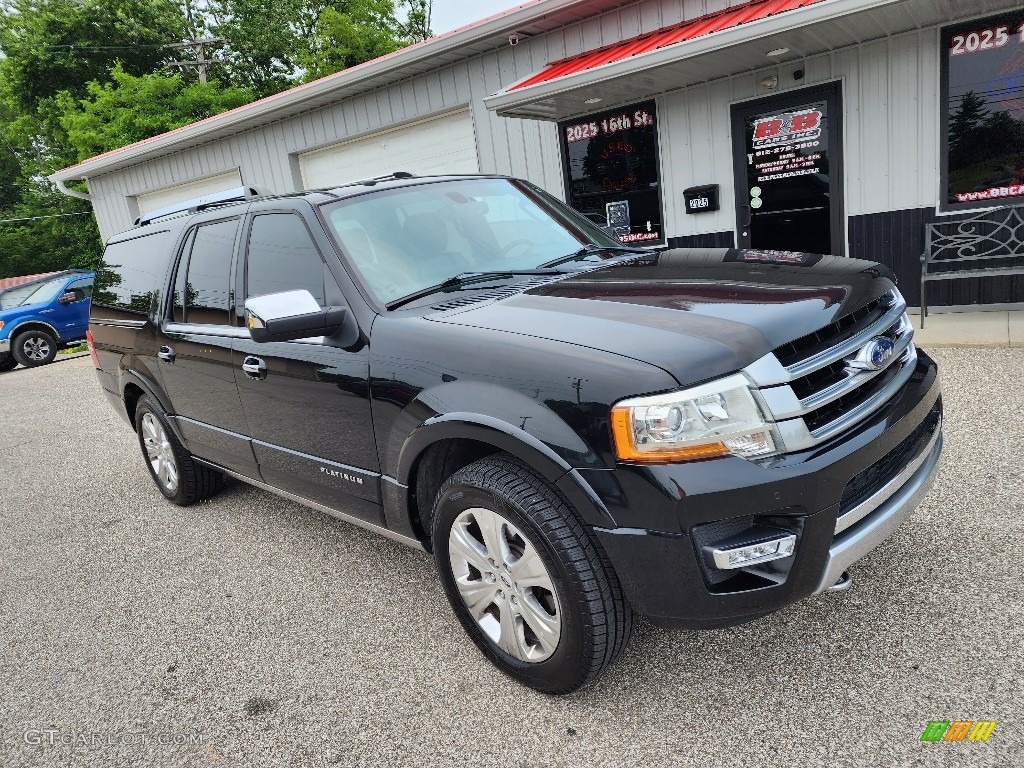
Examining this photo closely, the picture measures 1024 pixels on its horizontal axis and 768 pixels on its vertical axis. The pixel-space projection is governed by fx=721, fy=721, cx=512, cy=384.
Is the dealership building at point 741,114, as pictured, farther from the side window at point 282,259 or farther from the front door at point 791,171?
the side window at point 282,259

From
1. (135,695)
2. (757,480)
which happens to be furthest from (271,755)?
(757,480)

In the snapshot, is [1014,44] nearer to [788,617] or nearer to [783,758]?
[788,617]

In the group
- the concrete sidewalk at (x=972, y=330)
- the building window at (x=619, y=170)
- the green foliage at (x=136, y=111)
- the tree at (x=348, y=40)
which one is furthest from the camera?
the tree at (x=348, y=40)

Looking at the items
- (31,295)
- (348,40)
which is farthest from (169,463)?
(348,40)

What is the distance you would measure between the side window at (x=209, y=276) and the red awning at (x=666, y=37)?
499 centimetres

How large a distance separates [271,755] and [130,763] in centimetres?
48

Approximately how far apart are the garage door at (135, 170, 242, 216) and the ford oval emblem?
12908 mm

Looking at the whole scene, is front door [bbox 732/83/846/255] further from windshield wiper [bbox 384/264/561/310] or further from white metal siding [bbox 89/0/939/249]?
windshield wiper [bbox 384/264/561/310]

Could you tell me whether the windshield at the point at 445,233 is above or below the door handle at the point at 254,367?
above

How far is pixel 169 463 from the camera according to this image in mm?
4652

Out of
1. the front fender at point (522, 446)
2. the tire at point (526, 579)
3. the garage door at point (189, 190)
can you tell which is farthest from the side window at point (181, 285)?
the garage door at point (189, 190)

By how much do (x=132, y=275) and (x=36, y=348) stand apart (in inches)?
448

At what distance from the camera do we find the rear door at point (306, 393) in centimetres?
289

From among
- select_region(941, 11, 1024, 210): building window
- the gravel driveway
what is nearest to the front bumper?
the gravel driveway
